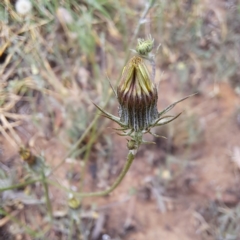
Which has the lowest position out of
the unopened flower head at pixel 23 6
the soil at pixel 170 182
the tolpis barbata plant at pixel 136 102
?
the soil at pixel 170 182

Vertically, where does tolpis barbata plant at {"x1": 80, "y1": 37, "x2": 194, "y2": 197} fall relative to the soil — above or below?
above

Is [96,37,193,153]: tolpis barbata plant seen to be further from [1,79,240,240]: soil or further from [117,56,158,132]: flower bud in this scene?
[1,79,240,240]: soil

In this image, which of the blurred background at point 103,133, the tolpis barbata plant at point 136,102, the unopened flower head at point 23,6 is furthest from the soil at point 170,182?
the tolpis barbata plant at point 136,102

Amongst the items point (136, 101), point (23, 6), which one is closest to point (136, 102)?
point (136, 101)

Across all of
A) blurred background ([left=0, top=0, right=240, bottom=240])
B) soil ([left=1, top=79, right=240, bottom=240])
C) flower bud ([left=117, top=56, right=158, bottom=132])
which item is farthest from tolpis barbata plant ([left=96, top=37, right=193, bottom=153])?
soil ([left=1, top=79, right=240, bottom=240])

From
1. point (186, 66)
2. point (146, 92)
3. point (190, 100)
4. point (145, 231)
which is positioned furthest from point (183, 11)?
point (146, 92)

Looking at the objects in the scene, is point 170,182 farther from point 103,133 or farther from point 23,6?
point 23,6

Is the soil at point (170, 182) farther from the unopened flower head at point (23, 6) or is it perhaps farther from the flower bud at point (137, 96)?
the flower bud at point (137, 96)
